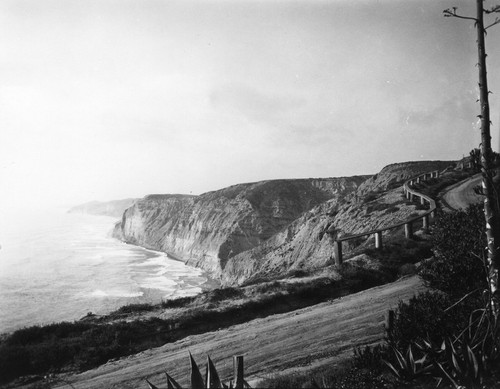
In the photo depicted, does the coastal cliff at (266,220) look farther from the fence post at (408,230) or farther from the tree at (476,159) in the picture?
the tree at (476,159)

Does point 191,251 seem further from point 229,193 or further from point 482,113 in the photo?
point 482,113

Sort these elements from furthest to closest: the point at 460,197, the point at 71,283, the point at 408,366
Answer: the point at 71,283
the point at 460,197
the point at 408,366

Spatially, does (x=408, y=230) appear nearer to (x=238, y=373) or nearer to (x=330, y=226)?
(x=238, y=373)

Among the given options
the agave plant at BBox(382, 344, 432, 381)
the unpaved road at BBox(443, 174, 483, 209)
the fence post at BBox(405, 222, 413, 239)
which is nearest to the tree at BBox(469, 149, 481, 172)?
the agave plant at BBox(382, 344, 432, 381)

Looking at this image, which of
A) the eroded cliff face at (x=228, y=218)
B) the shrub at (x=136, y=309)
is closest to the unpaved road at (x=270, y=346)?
the shrub at (x=136, y=309)

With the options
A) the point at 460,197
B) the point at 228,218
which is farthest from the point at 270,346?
the point at 228,218
